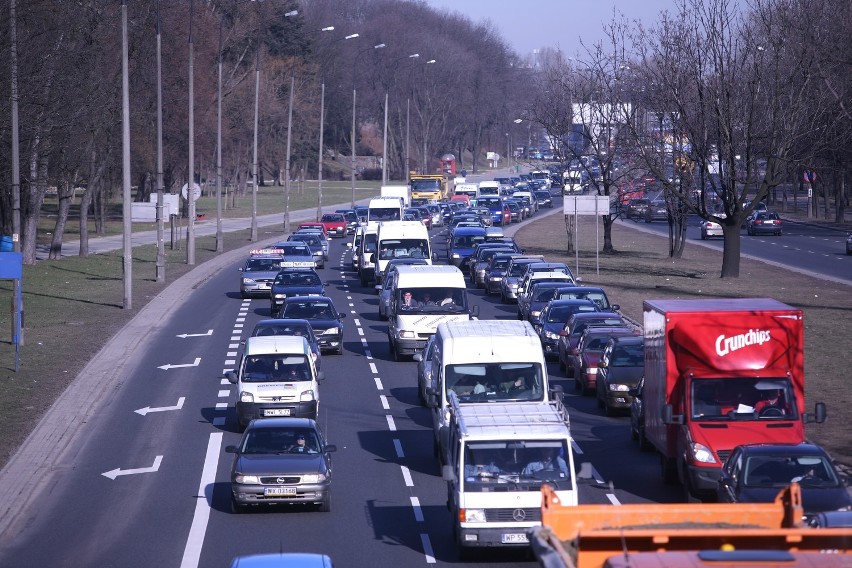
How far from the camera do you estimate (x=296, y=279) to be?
139 ft

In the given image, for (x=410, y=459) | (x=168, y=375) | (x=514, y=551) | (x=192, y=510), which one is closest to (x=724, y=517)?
(x=514, y=551)

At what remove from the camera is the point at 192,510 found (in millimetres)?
18406

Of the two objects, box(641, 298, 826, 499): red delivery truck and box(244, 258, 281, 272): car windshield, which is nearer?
box(641, 298, 826, 499): red delivery truck

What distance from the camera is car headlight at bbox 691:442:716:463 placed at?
58.3 feet

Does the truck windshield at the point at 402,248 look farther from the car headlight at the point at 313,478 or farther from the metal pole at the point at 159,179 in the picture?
the car headlight at the point at 313,478

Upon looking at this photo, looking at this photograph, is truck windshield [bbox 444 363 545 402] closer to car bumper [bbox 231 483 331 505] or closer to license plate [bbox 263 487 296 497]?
car bumper [bbox 231 483 331 505]

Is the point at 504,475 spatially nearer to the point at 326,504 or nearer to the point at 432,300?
the point at 326,504

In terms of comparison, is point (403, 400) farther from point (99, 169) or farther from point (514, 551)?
point (99, 169)

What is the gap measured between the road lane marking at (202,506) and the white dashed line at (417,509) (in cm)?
303

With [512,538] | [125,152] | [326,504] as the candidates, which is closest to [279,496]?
[326,504]

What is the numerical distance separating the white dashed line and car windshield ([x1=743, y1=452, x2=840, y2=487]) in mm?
4729

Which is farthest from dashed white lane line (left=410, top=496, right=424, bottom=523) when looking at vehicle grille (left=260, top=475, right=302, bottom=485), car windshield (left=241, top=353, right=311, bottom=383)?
car windshield (left=241, top=353, right=311, bottom=383)

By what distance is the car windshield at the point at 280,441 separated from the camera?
1875 centimetres

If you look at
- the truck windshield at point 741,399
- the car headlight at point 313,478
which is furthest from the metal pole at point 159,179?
the truck windshield at point 741,399
